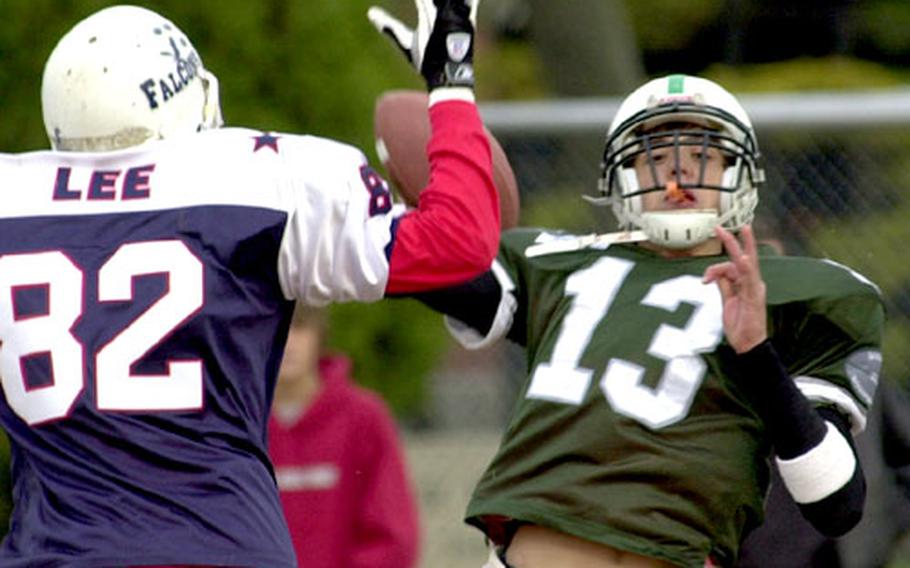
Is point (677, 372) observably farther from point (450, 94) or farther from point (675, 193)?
point (450, 94)

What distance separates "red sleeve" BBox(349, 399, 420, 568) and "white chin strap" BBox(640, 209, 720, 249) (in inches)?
89.0

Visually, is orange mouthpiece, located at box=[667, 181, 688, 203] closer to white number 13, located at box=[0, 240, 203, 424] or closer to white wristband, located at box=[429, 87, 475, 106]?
white wristband, located at box=[429, 87, 475, 106]

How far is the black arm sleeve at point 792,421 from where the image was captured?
16.9 ft

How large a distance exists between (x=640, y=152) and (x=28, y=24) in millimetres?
3264

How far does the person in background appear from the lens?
A: 294 inches

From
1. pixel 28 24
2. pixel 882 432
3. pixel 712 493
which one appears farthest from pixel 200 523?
pixel 28 24

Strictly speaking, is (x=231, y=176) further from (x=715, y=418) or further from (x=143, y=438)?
(x=715, y=418)

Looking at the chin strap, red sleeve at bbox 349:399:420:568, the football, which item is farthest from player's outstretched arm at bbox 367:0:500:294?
red sleeve at bbox 349:399:420:568

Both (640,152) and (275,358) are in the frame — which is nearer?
(275,358)

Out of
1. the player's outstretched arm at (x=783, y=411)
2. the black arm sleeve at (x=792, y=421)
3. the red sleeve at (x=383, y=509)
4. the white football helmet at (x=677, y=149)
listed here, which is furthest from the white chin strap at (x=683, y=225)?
the red sleeve at (x=383, y=509)

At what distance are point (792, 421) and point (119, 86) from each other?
4.84 ft

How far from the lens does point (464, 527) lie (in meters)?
8.59

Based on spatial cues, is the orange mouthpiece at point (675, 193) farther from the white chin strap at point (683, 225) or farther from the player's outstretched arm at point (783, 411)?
the player's outstretched arm at point (783, 411)

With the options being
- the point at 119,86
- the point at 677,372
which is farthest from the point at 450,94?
the point at 677,372
